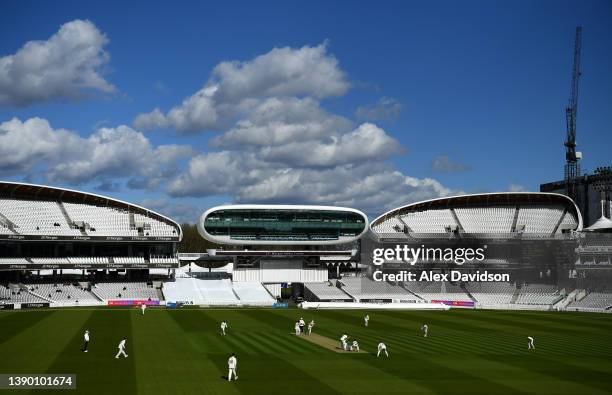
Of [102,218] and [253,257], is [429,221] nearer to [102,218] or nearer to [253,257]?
[253,257]

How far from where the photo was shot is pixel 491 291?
100188 millimetres

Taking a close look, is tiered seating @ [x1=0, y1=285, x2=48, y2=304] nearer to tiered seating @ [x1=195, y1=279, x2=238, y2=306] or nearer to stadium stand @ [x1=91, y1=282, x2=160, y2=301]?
stadium stand @ [x1=91, y1=282, x2=160, y2=301]

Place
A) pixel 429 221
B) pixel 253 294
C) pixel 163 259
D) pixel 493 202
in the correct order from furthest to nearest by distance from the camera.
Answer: pixel 493 202
pixel 429 221
pixel 163 259
pixel 253 294

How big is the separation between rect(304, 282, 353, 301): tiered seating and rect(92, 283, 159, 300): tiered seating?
2246cm

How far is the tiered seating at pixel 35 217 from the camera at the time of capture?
93688 millimetres

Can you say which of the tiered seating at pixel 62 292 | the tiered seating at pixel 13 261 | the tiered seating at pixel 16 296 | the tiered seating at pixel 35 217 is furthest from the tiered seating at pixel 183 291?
the tiered seating at pixel 13 261

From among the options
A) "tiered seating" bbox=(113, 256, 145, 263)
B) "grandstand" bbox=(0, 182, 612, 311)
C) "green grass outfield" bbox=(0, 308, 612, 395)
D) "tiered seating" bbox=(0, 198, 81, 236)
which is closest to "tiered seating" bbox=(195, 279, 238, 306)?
"grandstand" bbox=(0, 182, 612, 311)

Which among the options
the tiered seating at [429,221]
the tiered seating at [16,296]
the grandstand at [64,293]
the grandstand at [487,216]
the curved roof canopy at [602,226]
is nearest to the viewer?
the tiered seating at [16,296]

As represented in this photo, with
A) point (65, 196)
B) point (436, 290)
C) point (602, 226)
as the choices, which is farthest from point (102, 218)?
point (602, 226)

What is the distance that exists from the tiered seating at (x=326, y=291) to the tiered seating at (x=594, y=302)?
1214 inches

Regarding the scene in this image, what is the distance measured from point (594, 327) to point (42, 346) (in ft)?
163

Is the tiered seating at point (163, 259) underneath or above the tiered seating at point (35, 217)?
underneath

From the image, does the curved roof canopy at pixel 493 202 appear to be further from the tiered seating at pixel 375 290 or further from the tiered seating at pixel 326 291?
the tiered seating at pixel 326 291

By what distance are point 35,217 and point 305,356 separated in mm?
66501
